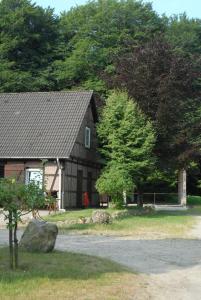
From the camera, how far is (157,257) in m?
13.5

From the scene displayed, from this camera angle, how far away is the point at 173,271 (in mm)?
11586

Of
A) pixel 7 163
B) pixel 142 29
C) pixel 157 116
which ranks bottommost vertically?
pixel 7 163

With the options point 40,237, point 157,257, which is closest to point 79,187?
point 157,257

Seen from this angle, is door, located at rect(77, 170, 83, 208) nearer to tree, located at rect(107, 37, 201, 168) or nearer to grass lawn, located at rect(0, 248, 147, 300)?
tree, located at rect(107, 37, 201, 168)

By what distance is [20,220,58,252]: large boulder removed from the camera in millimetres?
12875

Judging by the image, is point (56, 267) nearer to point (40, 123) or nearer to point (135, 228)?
point (135, 228)

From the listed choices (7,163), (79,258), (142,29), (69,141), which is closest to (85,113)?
(69,141)

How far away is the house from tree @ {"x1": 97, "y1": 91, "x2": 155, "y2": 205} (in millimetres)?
2152

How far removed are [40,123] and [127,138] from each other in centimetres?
608

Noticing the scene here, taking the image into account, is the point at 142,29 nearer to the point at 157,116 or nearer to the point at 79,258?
the point at 157,116

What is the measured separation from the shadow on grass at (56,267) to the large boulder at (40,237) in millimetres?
232

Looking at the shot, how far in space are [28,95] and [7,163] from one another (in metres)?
6.01

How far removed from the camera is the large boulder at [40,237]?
12.9m

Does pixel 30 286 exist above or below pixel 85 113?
below
